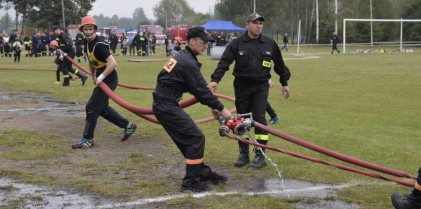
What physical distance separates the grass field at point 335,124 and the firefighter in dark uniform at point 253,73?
429 mm

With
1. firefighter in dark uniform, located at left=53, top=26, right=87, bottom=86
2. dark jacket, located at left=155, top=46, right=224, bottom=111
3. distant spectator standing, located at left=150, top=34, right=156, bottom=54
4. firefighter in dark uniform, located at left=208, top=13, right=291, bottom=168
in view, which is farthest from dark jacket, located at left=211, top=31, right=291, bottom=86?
distant spectator standing, located at left=150, top=34, right=156, bottom=54

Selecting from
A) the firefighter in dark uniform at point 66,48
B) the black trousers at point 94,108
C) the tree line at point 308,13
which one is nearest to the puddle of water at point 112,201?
the black trousers at point 94,108

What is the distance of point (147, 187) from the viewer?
6.25 m

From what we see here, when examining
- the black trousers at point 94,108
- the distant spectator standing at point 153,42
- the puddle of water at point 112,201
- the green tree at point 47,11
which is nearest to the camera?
the puddle of water at point 112,201

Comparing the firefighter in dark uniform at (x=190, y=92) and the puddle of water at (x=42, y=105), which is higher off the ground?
the firefighter in dark uniform at (x=190, y=92)

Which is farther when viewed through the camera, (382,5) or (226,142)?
(382,5)

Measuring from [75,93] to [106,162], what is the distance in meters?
8.93

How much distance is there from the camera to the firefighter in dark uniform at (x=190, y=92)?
5969 millimetres

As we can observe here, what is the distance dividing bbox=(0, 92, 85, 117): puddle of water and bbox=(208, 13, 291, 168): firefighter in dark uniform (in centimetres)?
555

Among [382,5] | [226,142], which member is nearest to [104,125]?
[226,142]

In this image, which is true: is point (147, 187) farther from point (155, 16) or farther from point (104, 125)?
point (155, 16)

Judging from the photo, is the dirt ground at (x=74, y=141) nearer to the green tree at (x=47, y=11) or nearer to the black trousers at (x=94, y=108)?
the black trousers at (x=94, y=108)

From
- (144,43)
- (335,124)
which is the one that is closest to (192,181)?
(335,124)

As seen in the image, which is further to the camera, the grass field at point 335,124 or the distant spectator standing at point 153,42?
the distant spectator standing at point 153,42
